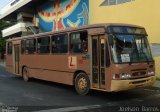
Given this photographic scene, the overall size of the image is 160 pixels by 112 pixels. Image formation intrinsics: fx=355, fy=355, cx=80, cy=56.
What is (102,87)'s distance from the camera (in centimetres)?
1253

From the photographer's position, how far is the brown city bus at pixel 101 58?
12.1 meters

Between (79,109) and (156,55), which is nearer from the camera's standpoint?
(79,109)

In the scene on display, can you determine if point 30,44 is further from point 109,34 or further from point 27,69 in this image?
point 109,34

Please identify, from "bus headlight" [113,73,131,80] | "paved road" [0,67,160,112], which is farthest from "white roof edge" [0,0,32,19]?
"bus headlight" [113,73,131,80]

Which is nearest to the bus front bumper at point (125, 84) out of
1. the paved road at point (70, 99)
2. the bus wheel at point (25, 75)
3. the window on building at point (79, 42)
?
the paved road at point (70, 99)

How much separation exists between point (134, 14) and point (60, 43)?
750 centimetres

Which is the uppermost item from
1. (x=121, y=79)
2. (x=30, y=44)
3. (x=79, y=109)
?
(x=30, y=44)

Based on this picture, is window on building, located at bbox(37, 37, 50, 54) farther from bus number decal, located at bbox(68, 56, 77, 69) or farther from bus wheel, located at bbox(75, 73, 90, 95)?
bus wheel, located at bbox(75, 73, 90, 95)

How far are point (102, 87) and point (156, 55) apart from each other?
7.90 metres

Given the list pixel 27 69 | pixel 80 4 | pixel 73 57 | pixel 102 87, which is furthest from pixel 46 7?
pixel 102 87

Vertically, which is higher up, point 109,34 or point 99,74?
point 109,34

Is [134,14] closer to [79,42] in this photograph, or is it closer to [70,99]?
[79,42]

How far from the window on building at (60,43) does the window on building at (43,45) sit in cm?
56

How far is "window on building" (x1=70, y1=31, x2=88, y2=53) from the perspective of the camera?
537 inches
